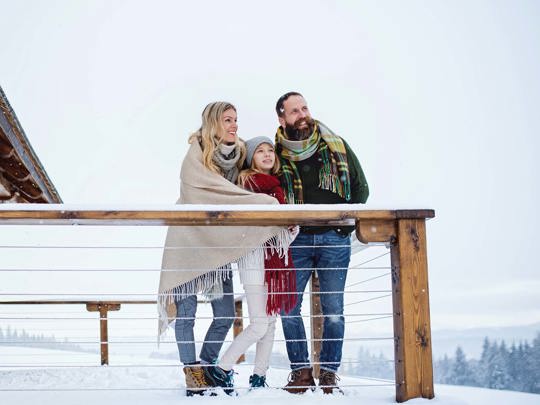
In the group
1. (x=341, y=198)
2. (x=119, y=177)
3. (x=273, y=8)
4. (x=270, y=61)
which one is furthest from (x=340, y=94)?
(x=341, y=198)

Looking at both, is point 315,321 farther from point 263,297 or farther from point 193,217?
point 193,217

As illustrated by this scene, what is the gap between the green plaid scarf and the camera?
3357mm

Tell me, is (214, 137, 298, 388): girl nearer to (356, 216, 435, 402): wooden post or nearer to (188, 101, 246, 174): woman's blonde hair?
(188, 101, 246, 174): woman's blonde hair

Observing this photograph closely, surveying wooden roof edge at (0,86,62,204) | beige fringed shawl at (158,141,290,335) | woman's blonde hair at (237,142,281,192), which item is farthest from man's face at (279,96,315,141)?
wooden roof edge at (0,86,62,204)

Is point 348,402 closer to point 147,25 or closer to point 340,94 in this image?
point 340,94

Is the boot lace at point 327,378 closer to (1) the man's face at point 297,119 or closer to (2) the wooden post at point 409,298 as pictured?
(2) the wooden post at point 409,298

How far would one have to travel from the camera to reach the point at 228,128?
3.24 metres

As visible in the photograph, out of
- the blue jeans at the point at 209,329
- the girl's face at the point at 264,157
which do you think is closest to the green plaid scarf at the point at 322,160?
the girl's face at the point at 264,157

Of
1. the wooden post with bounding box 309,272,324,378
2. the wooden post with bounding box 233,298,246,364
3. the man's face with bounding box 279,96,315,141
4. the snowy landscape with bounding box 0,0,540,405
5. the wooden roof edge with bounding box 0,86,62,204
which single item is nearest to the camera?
the man's face with bounding box 279,96,315,141

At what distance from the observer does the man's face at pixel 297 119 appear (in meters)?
3.46

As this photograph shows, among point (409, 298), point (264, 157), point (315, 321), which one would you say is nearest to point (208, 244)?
point (264, 157)

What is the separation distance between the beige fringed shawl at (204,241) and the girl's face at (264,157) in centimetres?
29

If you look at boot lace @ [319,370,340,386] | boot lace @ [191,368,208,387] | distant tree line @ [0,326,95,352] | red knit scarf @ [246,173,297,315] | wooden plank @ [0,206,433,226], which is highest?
wooden plank @ [0,206,433,226]

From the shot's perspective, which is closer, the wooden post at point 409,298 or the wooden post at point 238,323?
the wooden post at point 409,298
